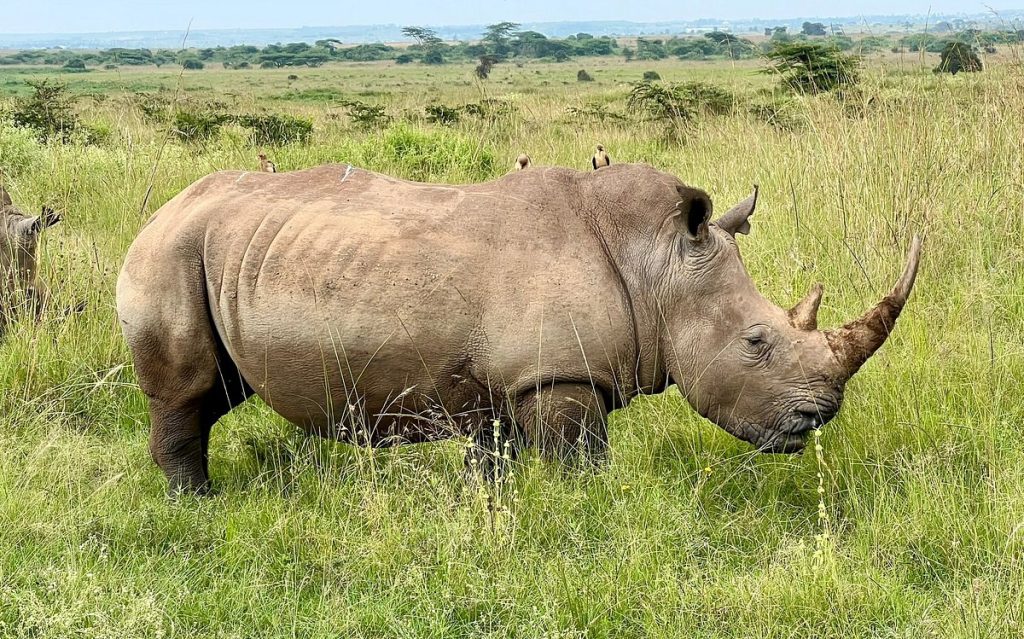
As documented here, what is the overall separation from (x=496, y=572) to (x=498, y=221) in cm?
120

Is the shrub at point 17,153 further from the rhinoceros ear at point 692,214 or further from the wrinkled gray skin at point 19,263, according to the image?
the rhinoceros ear at point 692,214

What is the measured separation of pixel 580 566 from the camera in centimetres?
373

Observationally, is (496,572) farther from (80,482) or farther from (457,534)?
(80,482)

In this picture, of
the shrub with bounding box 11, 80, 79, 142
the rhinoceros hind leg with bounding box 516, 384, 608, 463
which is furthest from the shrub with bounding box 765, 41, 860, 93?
the shrub with bounding box 11, 80, 79, 142

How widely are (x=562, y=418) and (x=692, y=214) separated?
85 cm

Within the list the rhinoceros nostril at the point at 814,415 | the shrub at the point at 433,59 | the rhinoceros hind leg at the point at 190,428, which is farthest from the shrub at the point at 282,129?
the shrub at the point at 433,59

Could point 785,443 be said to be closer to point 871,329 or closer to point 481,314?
point 871,329

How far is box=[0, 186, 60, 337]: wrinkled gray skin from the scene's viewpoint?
5.80 metres

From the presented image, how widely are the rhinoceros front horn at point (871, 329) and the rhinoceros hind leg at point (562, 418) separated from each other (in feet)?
2.84

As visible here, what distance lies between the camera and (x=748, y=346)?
4047 millimetres

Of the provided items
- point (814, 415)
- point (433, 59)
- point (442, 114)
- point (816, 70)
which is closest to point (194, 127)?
point (442, 114)

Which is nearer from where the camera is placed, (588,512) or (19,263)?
(588,512)

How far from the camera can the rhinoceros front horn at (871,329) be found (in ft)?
12.9

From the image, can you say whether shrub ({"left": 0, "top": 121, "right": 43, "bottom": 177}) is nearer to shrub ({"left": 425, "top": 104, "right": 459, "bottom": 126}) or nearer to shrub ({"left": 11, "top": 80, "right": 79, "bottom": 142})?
shrub ({"left": 11, "top": 80, "right": 79, "bottom": 142})
